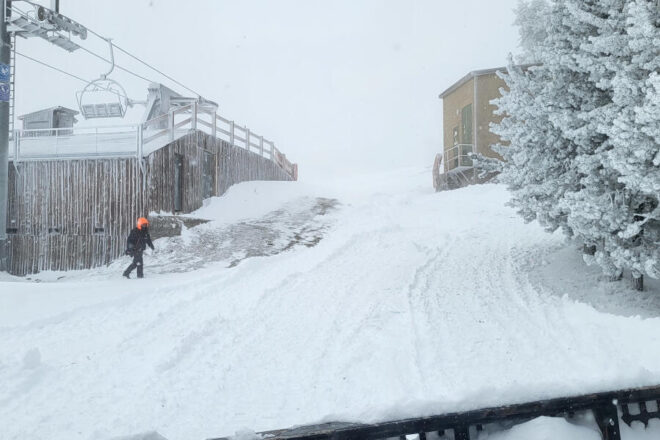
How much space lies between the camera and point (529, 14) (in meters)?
27.5

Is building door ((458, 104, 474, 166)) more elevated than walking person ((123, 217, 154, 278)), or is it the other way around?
building door ((458, 104, 474, 166))

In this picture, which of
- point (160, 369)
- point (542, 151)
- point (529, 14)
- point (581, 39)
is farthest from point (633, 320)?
point (529, 14)

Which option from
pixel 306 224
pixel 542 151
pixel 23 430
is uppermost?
pixel 542 151

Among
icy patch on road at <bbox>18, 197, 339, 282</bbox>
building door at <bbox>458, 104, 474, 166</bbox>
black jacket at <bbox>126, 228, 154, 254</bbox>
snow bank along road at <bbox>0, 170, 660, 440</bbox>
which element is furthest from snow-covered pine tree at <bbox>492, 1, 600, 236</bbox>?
building door at <bbox>458, 104, 474, 166</bbox>

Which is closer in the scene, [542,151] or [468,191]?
[542,151]

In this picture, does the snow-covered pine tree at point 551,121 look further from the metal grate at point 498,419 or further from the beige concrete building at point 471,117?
the beige concrete building at point 471,117

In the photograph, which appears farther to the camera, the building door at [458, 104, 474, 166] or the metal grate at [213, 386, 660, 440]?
the building door at [458, 104, 474, 166]

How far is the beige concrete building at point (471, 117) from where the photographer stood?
23312mm

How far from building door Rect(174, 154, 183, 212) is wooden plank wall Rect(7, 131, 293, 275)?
1.26 feet

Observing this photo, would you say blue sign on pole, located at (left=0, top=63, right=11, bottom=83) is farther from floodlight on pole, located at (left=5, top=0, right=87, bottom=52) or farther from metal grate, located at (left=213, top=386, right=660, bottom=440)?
metal grate, located at (left=213, top=386, right=660, bottom=440)

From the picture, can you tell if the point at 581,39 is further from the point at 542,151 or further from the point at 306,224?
the point at 306,224

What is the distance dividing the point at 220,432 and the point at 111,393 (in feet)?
4.66

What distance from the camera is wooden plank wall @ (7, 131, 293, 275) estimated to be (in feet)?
51.5

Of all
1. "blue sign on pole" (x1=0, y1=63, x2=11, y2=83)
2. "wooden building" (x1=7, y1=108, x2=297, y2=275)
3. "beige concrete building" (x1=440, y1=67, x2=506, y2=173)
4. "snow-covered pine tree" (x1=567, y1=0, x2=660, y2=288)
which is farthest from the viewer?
"beige concrete building" (x1=440, y1=67, x2=506, y2=173)
